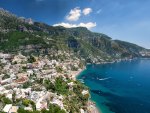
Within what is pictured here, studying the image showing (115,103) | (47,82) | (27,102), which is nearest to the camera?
(27,102)

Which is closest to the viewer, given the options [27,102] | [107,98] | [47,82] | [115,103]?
[27,102]

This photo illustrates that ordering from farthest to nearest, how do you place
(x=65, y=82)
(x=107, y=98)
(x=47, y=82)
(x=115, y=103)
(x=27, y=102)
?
(x=107, y=98)
(x=115, y=103)
(x=65, y=82)
(x=47, y=82)
(x=27, y=102)

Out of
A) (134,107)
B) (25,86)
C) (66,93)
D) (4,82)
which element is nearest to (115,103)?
(134,107)

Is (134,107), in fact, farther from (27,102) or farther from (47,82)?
(27,102)

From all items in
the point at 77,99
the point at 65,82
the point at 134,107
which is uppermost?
the point at 65,82

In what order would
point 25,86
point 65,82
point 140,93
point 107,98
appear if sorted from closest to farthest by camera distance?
point 25,86, point 65,82, point 107,98, point 140,93

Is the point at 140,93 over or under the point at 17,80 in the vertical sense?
under

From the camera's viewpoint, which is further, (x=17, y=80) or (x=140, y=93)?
(x=140, y=93)

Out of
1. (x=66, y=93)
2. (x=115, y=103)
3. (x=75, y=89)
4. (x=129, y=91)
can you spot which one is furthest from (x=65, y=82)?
(x=129, y=91)

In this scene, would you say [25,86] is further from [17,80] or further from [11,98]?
[11,98]
